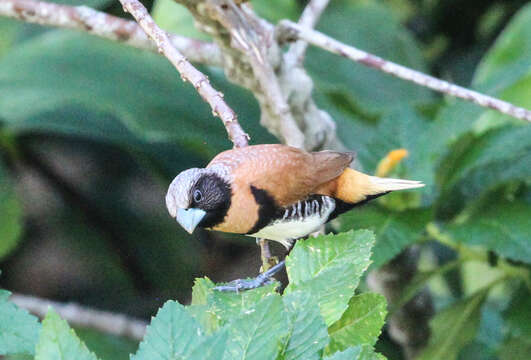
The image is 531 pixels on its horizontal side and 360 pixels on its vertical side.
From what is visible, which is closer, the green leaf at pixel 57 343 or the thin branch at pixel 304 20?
the green leaf at pixel 57 343

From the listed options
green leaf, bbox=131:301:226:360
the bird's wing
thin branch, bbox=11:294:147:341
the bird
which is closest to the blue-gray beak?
the bird

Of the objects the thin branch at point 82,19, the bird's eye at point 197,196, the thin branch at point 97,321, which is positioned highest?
the thin branch at point 82,19

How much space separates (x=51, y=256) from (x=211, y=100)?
2772 millimetres

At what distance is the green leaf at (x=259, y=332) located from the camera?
916 millimetres

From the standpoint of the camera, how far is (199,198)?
146 centimetres

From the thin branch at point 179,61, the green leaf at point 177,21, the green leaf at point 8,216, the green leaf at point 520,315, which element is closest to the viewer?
the thin branch at point 179,61

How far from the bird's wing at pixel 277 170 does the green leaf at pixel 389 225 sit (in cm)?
34

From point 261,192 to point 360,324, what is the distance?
0.47m

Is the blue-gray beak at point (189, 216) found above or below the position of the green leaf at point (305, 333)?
below

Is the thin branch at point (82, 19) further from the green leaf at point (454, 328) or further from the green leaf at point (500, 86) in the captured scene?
the green leaf at point (454, 328)

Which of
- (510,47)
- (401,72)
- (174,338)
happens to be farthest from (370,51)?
(174,338)

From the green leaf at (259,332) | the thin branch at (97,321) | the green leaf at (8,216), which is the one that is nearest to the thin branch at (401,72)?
the green leaf at (259,332)

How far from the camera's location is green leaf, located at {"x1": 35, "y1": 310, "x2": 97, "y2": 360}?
932mm

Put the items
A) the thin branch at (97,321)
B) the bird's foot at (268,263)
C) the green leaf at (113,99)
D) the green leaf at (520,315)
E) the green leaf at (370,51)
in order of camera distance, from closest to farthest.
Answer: the bird's foot at (268,263) → the green leaf at (520,315) → the green leaf at (113,99) → the thin branch at (97,321) → the green leaf at (370,51)
